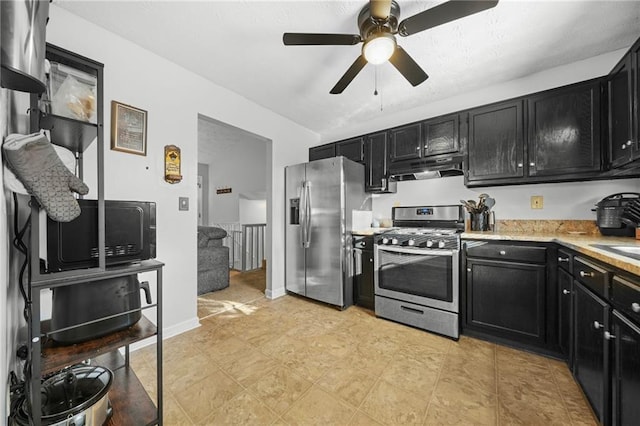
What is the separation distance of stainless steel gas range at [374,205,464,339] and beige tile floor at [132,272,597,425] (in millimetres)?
158

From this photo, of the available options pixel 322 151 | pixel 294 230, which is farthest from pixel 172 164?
pixel 322 151

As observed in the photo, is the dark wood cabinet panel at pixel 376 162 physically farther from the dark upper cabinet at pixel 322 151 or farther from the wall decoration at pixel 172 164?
the wall decoration at pixel 172 164

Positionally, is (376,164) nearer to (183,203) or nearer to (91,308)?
(183,203)

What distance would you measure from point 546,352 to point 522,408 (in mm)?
777

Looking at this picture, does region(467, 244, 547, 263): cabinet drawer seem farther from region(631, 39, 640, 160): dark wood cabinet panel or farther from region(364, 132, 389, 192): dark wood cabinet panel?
region(364, 132, 389, 192): dark wood cabinet panel

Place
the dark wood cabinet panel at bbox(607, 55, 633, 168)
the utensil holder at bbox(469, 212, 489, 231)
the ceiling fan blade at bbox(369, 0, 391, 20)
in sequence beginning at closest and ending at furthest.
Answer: the ceiling fan blade at bbox(369, 0, 391, 20)
the dark wood cabinet panel at bbox(607, 55, 633, 168)
the utensil holder at bbox(469, 212, 489, 231)

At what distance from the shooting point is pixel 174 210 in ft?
7.36

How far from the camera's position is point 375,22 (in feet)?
5.13

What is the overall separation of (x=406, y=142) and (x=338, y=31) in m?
1.47

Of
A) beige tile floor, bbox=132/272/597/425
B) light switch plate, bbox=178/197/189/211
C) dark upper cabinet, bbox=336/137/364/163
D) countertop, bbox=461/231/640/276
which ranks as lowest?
beige tile floor, bbox=132/272/597/425

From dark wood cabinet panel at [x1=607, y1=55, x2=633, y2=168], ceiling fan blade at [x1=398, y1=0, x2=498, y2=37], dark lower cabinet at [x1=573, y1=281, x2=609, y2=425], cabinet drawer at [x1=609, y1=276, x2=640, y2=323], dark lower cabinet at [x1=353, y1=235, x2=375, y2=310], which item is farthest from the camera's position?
dark lower cabinet at [x1=353, y1=235, x2=375, y2=310]

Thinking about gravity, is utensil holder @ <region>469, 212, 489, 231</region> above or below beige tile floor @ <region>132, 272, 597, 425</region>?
above

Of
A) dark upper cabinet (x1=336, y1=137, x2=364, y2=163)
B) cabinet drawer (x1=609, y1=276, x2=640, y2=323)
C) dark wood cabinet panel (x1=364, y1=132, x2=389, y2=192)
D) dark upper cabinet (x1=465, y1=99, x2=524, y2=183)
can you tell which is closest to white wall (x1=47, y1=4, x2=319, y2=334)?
dark upper cabinet (x1=336, y1=137, x2=364, y2=163)

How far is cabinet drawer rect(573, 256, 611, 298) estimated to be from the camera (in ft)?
3.78
